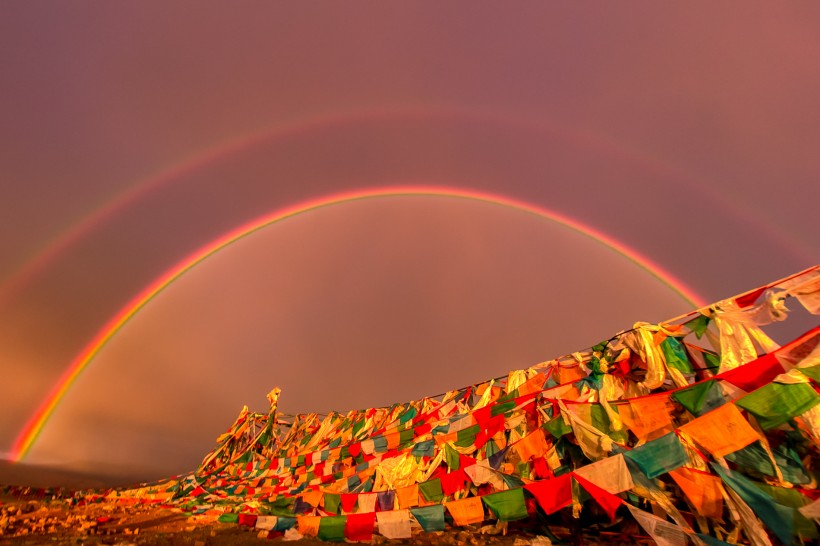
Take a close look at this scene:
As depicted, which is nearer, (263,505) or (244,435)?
(263,505)

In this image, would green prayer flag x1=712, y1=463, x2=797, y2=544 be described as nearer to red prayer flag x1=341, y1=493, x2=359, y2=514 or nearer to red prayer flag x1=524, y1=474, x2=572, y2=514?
red prayer flag x1=524, y1=474, x2=572, y2=514

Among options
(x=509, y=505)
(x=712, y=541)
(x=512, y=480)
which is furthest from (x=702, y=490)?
(x=512, y=480)

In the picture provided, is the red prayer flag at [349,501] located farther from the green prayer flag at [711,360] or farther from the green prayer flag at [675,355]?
the green prayer flag at [711,360]

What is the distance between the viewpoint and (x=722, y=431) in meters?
6.33

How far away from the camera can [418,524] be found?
9.01 metres

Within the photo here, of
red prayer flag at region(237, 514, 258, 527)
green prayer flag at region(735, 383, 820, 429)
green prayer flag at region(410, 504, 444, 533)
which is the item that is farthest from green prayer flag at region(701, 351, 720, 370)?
red prayer flag at region(237, 514, 258, 527)

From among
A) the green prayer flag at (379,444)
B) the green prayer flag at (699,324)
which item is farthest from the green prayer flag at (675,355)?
the green prayer flag at (379,444)

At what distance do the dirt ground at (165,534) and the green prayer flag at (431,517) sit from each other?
43.3 inches

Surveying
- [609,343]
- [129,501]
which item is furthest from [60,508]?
[609,343]

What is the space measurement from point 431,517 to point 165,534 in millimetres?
Result: 7615

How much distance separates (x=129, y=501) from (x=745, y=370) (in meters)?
25.4

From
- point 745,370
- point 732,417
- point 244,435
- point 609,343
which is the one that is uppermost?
point 244,435

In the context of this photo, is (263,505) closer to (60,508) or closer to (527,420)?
(60,508)

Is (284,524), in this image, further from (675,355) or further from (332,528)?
(675,355)
